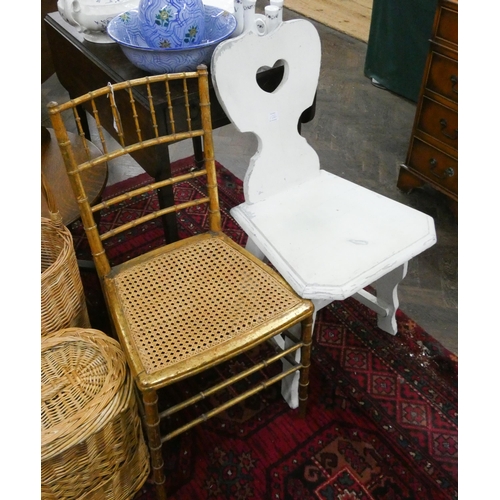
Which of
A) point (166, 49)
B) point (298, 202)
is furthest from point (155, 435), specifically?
point (166, 49)

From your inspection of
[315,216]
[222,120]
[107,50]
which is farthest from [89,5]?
[315,216]

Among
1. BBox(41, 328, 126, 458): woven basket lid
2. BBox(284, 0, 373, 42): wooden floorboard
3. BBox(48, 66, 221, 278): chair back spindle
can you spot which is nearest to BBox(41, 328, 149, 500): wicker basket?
BBox(41, 328, 126, 458): woven basket lid

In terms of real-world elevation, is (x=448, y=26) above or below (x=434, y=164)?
above

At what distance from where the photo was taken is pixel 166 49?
1.42 meters

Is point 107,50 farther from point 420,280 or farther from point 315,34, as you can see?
point 420,280

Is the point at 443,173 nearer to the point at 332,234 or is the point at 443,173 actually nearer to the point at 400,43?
the point at 332,234

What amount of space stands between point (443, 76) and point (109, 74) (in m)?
1.37

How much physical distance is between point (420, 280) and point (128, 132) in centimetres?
132

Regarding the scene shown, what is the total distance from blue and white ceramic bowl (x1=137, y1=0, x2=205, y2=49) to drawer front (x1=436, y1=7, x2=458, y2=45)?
1.07 meters

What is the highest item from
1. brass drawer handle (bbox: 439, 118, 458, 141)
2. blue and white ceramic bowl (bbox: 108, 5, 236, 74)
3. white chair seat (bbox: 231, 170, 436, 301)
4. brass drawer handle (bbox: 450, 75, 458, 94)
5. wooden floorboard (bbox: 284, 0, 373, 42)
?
blue and white ceramic bowl (bbox: 108, 5, 236, 74)

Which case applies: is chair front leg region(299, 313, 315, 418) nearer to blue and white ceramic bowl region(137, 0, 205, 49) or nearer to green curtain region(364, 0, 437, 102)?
blue and white ceramic bowl region(137, 0, 205, 49)

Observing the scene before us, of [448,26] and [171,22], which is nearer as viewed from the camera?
[171,22]

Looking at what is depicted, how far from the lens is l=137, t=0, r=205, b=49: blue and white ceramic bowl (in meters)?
1.38

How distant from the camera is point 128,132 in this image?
5.47ft
